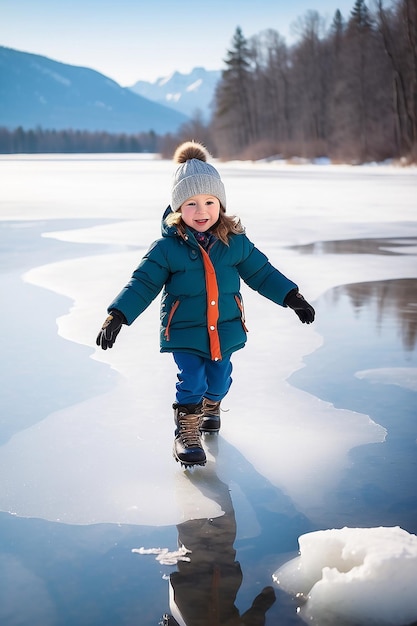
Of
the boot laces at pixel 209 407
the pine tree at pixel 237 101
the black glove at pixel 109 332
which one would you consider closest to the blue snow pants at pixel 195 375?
the boot laces at pixel 209 407

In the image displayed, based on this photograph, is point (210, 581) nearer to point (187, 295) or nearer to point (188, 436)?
point (188, 436)

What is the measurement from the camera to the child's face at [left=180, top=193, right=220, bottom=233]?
281 centimetres

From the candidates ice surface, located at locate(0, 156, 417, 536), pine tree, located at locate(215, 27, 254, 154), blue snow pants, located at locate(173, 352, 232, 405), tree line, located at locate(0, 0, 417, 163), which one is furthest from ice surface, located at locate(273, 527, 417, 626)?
pine tree, located at locate(215, 27, 254, 154)

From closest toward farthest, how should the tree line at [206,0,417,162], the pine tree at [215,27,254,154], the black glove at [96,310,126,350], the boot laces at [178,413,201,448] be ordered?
the black glove at [96,310,126,350]
the boot laces at [178,413,201,448]
the tree line at [206,0,417,162]
the pine tree at [215,27,254,154]

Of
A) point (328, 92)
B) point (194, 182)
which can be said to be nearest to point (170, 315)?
point (194, 182)

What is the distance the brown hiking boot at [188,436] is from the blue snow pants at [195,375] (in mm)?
33

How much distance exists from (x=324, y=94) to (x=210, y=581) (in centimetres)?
6235

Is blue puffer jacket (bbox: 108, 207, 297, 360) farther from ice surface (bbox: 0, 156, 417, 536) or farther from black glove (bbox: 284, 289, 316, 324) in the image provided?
ice surface (bbox: 0, 156, 417, 536)

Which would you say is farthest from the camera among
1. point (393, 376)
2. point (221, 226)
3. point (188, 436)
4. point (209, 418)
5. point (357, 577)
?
point (393, 376)

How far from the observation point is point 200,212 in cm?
281

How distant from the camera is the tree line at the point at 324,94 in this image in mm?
38250

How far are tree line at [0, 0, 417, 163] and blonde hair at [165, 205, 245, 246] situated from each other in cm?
3159

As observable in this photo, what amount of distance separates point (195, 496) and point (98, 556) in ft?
1.58

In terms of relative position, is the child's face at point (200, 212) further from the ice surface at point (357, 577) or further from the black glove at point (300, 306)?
the ice surface at point (357, 577)
